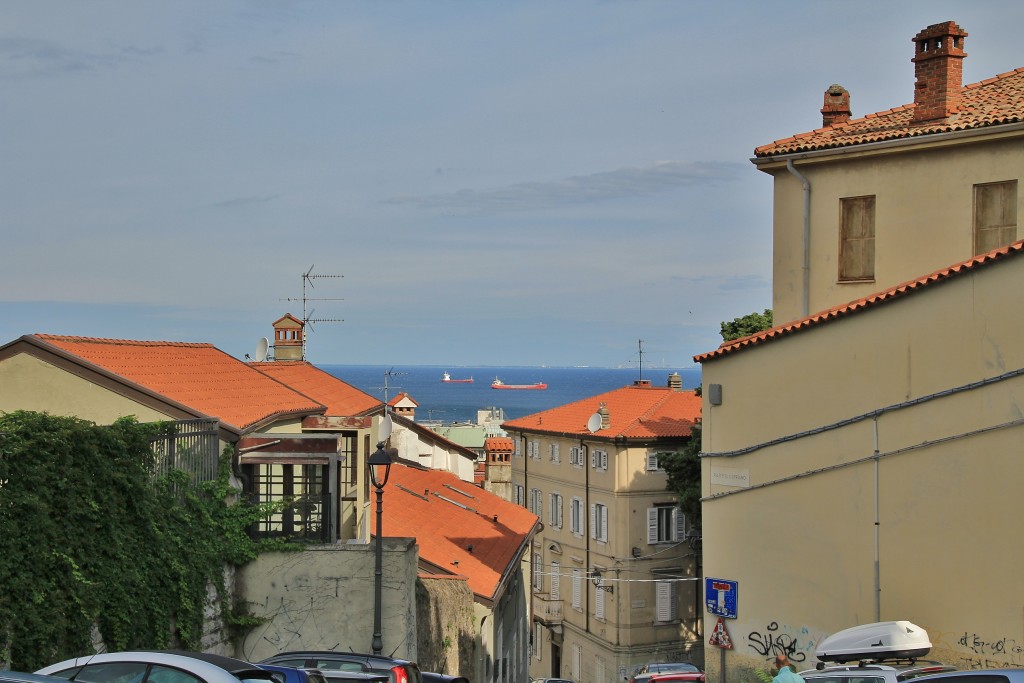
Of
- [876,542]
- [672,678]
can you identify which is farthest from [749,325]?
[876,542]

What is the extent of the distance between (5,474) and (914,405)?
1353cm

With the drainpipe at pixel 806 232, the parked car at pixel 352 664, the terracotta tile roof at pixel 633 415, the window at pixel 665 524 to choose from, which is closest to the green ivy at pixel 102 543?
the parked car at pixel 352 664

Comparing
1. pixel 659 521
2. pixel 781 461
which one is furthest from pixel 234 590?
pixel 659 521

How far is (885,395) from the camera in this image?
1927 centimetres

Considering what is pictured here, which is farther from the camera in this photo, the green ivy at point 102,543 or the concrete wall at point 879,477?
the concrete wall at point 879,477

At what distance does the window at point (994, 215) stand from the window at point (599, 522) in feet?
87.0

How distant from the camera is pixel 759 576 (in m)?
22.0

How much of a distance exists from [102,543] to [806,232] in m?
16.8

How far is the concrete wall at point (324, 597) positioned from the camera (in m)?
16.7

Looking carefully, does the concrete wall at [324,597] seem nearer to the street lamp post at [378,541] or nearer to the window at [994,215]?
the street lamp post at [378,541]

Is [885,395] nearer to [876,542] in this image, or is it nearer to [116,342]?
[876,542]

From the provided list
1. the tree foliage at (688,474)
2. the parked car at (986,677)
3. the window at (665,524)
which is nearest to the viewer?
the parked car at (986,677)

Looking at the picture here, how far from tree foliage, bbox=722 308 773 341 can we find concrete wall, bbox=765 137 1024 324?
8.76m

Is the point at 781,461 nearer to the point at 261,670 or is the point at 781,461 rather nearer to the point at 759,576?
the point at 759,576
